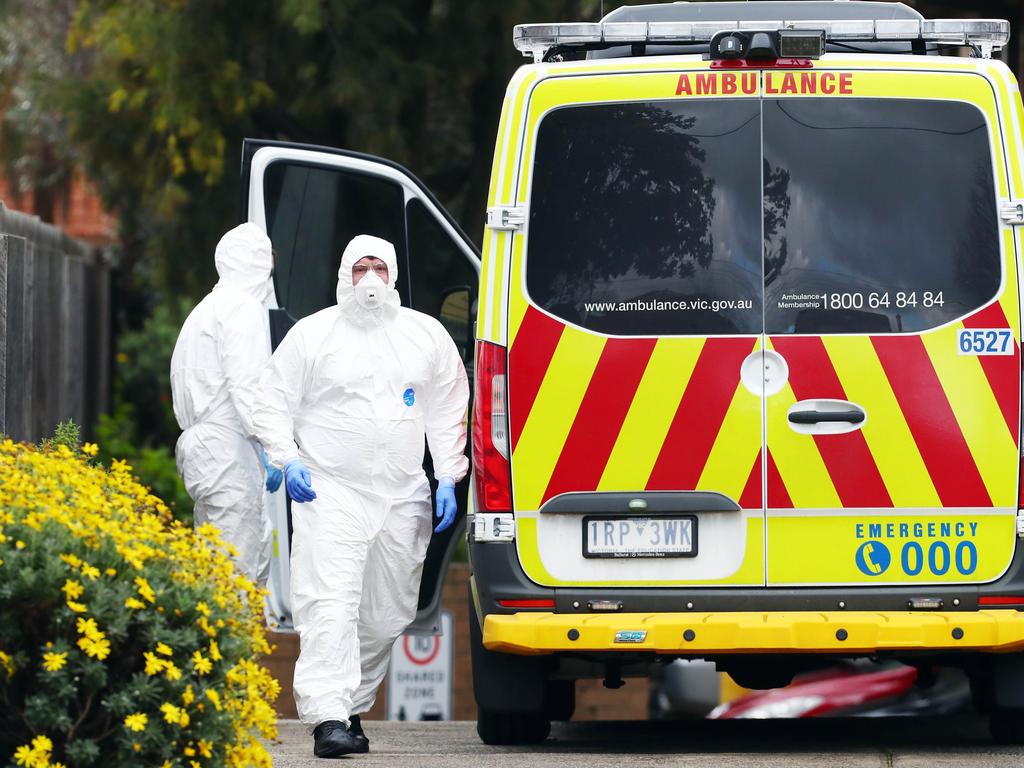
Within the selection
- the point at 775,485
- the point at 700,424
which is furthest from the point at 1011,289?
the point at 700,424

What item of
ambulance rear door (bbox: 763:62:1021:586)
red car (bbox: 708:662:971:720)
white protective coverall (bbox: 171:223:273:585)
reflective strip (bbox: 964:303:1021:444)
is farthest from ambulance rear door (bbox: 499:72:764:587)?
red car (bbox: 708:662:971:720)

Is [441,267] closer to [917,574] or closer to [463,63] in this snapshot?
[463,63]

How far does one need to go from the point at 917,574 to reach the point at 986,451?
0.45 m

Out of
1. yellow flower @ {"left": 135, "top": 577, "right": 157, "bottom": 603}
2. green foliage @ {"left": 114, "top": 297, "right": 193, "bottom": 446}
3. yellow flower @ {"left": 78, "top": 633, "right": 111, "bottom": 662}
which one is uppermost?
green foliage @ {"left": 114, "top": 297, "right": 193, "bottom": 446}

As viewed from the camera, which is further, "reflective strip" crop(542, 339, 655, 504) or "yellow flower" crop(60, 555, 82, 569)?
"reflective strip" crop(542, 339, 655, 504)

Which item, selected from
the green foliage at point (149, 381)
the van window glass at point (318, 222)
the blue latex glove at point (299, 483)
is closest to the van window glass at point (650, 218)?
the blue latex glove at point (299, 483)

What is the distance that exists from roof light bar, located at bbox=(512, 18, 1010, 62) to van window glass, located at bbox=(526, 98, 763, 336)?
11.7 inches

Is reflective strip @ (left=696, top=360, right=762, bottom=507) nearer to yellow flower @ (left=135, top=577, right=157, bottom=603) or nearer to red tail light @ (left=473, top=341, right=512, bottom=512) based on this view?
red tail light @ (left=473, top=341, right=512, bottom=512)

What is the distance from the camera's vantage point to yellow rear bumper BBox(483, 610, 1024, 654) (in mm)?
6266

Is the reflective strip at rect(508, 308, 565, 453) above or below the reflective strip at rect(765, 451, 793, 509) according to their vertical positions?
above

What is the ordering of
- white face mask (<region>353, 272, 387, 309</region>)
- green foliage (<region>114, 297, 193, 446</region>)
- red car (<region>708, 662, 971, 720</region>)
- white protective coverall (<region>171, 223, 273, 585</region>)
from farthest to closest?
green foliage (<region>114, 297, 193, 446</region>) → red car (<region>708, 662, 971, 720</region>) → white protective coverall (<region>171, 223, 273, 585</region>) → white face mask (<region>353, 272, 387, 309</region>)

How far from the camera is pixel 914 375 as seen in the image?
636 centimetres

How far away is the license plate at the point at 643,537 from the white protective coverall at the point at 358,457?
36.3 inches

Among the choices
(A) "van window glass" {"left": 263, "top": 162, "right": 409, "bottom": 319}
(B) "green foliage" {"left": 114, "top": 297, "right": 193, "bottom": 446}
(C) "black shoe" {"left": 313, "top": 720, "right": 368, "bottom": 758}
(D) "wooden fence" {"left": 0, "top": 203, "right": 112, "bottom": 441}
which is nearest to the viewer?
(C) "black shoe" {"left": 313, "top": 720, "right": 368, "bottom": 758}
